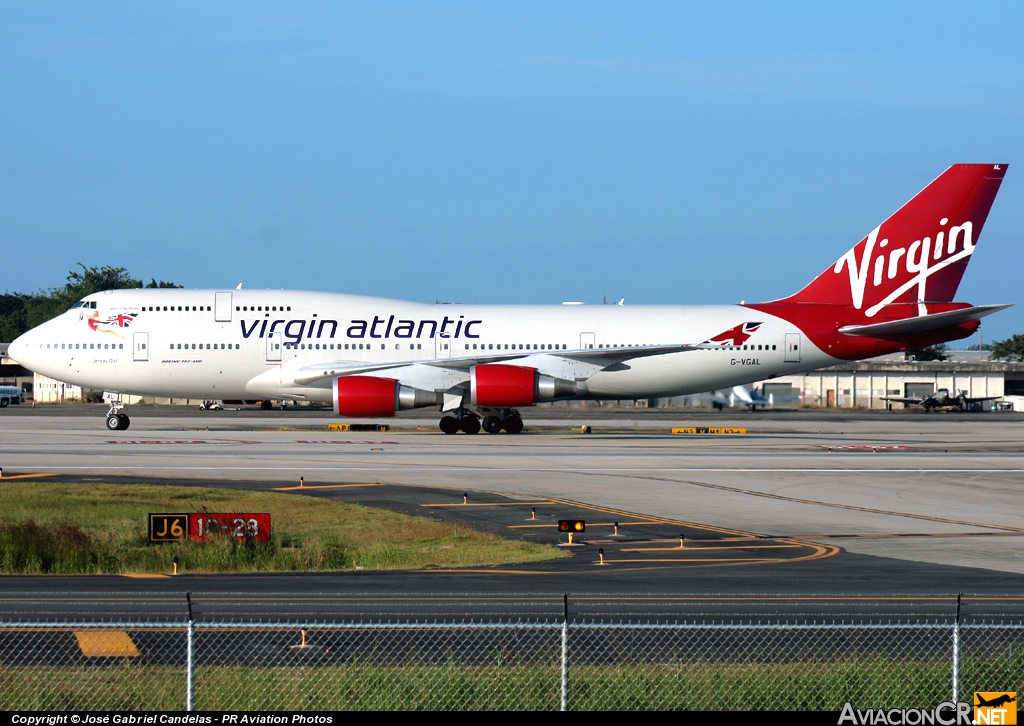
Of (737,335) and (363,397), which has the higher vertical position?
(737,335)

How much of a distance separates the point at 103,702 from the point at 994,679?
8955mm

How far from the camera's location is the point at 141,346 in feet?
161

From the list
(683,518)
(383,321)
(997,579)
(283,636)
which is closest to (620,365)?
(383,321)

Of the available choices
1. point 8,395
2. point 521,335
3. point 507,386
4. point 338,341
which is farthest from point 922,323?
point 8,395

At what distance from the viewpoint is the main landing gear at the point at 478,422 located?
4916 cm

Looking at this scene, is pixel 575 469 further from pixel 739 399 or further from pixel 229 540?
pixel 739 399

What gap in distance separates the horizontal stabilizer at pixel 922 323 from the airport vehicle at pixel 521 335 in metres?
0.10

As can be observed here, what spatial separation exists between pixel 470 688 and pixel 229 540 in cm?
1159

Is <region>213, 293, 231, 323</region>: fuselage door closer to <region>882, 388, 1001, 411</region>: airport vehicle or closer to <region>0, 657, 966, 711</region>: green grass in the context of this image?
<region>0, 657, 966, 711</region>: green grass

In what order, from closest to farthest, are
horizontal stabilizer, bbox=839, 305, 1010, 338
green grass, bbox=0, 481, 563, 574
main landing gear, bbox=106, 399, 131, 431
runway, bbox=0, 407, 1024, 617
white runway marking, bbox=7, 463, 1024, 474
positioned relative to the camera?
runway, bbox=0, 407, 1024, 617, green grass, bbox=0, 481, 563, 574, white runway marking, bbox=7, 463, 1024, 474, horizontal stabilizer, bbox=839, 305, 1010, 338, main landing gear, bbox=106, 399, 131, 431

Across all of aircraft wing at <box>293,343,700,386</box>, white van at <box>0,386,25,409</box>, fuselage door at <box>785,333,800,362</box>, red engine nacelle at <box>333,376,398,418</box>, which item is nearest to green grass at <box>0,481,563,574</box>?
red engine nacelle at <box>333,376,398,418</box>

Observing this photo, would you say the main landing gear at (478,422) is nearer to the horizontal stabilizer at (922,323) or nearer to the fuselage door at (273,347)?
the fuselage door at (273,347)

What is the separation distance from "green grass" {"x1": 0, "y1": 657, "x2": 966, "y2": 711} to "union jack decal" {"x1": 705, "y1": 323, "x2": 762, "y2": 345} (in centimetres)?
3934

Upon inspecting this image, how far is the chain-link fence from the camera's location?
34.8 ft
